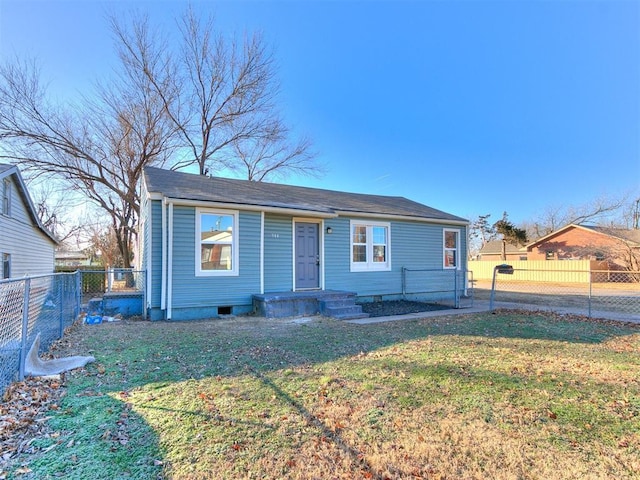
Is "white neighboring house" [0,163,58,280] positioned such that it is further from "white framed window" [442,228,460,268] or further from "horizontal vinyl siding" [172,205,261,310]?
"white framed window" [442,228,460,268]

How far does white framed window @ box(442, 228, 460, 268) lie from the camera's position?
41.6 feet

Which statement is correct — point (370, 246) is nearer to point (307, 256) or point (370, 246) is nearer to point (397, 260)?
point (397, 260)

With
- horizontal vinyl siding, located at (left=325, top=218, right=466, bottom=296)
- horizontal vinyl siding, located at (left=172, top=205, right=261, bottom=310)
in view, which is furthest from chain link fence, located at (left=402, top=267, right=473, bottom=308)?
horizontal vinyl siding, located at (left=172, top=205, right=261, bottom=310)

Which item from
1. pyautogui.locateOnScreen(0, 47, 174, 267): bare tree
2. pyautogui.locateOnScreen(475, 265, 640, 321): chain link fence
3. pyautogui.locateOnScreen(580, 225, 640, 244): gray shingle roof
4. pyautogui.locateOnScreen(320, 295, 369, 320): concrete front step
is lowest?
pyautogui.locateOnScreen(475, 265, 640, 321): chain link fence

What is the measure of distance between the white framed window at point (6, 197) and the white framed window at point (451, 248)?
49.3 feet

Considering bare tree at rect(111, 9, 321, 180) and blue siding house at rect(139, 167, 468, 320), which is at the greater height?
bare tree at rect(111, 9, 321, 180)

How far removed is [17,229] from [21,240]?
74 cm

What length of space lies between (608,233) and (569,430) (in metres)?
30.7

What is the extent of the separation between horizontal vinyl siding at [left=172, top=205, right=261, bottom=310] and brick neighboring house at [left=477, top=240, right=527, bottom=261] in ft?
114

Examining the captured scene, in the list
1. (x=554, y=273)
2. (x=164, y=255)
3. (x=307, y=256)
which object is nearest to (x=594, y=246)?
(x=554, y=273)

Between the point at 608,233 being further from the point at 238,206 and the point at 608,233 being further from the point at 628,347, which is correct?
the point at 238,206

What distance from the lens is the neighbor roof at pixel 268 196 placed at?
8297mm

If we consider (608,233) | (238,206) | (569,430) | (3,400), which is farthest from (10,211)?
(608,233)

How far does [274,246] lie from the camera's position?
9.10 metres
